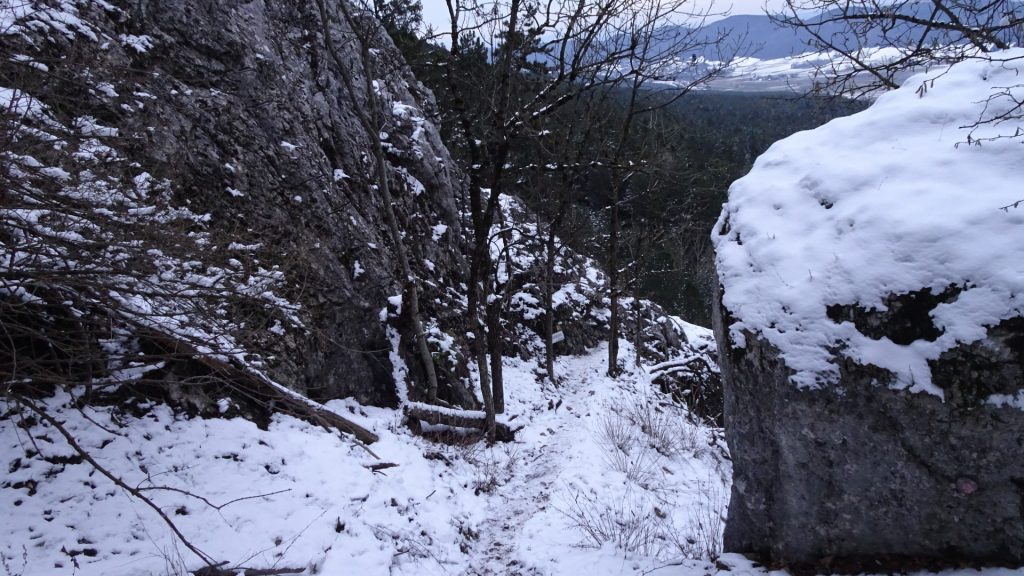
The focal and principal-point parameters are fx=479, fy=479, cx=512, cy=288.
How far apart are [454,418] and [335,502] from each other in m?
3.20

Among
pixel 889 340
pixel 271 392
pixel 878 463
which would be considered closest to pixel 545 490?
pixel 271 392

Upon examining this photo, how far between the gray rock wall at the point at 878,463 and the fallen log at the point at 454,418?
479 centimetres

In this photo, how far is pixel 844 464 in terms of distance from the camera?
9.93 ft

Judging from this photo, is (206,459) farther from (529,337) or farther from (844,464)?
(529,337)

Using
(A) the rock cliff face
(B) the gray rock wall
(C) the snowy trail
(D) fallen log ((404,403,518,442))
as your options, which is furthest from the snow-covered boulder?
(D) fallen log ((404,403,518,442))

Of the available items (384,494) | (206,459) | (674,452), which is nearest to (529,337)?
(674,452)

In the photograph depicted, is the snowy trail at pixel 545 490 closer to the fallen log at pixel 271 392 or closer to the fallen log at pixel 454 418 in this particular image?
the fallen log at pixel 454 418

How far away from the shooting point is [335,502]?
4629mm

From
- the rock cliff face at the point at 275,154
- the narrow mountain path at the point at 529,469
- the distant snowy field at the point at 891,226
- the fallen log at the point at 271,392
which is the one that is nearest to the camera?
the distant snowy field at the point at 891,226

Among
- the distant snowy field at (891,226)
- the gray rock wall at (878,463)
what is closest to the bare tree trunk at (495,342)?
the distant snowy field at (891,226)

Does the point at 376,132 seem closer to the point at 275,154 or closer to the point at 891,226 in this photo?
the point at 275,154

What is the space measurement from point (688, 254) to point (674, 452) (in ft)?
122

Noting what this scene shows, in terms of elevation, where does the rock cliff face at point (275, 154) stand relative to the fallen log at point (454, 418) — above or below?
above

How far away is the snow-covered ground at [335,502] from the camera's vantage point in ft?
11.6
